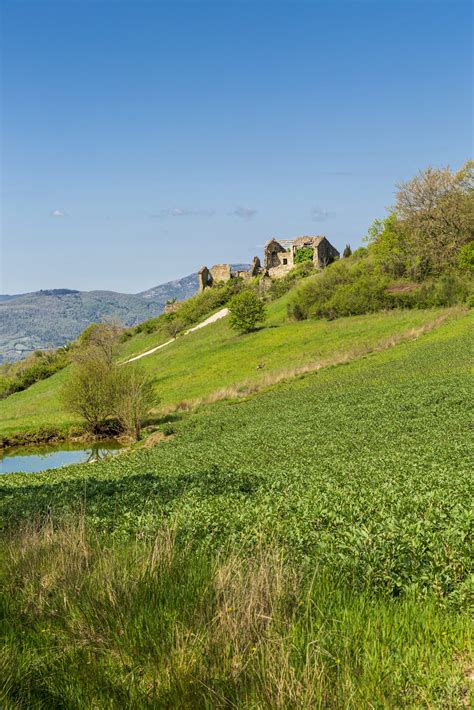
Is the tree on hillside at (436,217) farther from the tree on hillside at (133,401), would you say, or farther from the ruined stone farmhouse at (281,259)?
the tree on hillside at (133,401)

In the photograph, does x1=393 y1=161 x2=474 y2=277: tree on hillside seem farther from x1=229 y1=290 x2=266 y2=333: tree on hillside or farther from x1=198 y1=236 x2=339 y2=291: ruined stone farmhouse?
x1=198 y1=236 x2=339 y2=291: ruined stone farmhouse

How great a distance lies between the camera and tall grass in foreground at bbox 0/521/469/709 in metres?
5.29

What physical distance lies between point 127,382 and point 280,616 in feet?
148

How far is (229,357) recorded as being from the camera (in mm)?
69250

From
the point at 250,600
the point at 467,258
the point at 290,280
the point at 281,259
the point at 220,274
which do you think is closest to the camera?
the point at 250,600

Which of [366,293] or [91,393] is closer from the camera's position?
[91,393]

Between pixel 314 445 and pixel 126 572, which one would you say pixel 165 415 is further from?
pixel 126 572

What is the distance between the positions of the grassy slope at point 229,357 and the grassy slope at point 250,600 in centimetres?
4038

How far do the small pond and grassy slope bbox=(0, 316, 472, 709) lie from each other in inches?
1146

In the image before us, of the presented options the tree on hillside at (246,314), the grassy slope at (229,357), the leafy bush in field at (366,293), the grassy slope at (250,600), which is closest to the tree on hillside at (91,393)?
the grassy slope at (229,357)

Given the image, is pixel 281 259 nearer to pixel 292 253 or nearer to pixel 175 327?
pixel 292 253

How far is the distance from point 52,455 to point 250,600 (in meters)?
44.8

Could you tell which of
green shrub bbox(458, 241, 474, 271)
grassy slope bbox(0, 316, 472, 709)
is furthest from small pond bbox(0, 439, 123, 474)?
green shrub bbox(458, 241, 474, 271)

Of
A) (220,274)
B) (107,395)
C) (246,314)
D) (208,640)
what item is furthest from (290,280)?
(208,640)
